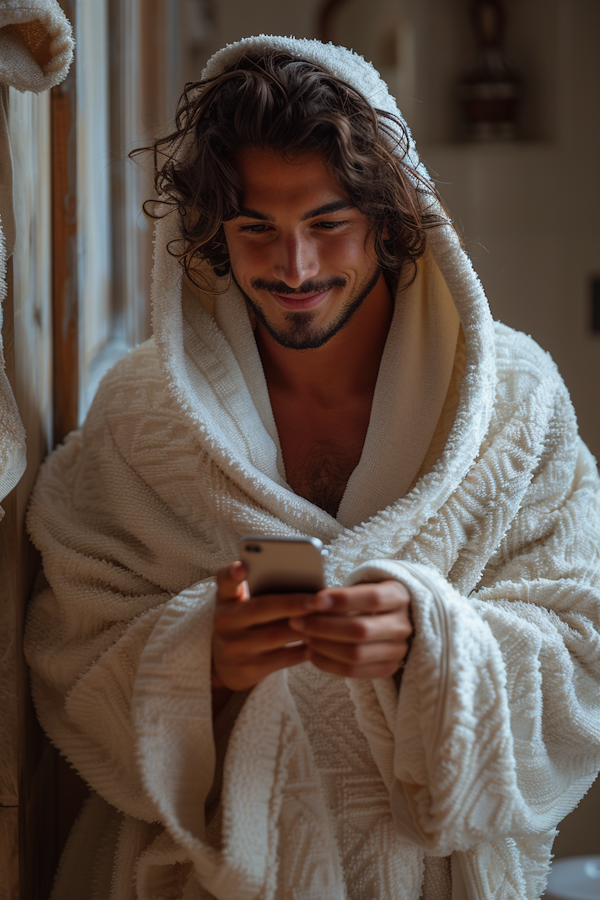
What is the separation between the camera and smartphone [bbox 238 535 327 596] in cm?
76

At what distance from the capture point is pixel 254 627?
0.85 meters

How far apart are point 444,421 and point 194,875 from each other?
650 mm

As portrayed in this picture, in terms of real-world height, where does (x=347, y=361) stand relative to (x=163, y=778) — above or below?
above

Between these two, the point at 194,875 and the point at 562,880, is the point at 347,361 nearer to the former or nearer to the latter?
the point at 194,875

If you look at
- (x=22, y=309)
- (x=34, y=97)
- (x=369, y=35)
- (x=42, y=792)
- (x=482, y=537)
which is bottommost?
(x=42, y=792)

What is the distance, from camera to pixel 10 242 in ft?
3.05

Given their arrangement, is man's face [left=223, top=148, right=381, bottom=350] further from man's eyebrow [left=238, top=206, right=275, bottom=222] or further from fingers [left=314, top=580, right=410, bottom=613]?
fingers [left=314, top=580, right=410, bottom=613]

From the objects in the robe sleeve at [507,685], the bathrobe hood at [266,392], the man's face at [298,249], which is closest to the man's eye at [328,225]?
the man's face at [298,249]

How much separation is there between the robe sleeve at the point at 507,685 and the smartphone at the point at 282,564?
0.38 feet

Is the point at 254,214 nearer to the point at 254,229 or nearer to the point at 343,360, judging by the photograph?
the point at 254,229

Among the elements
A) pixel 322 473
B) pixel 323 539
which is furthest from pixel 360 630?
pixel 322 473

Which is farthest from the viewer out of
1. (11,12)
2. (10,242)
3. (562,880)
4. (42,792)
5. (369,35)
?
(369,35)

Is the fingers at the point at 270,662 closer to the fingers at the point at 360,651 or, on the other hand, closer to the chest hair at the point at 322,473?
the fingers at the point at 360,651

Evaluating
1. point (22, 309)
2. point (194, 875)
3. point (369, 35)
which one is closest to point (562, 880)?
point (194, 875)
